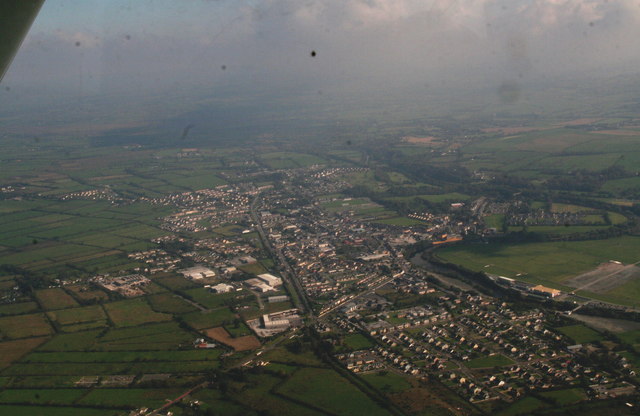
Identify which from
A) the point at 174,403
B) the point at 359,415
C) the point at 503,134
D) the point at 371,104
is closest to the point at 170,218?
the point at 174,403

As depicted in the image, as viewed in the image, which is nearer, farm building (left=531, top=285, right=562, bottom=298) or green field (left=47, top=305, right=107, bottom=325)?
green field (left=47, top=305, right=107, bottom=325)

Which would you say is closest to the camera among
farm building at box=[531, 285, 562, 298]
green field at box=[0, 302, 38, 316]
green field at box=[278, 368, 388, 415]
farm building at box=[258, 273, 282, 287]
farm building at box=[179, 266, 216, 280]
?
green field at box=[278, 368, 388, 415]

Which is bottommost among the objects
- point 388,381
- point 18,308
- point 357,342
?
point 18,308

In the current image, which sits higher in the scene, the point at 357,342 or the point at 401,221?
the point at 401,221

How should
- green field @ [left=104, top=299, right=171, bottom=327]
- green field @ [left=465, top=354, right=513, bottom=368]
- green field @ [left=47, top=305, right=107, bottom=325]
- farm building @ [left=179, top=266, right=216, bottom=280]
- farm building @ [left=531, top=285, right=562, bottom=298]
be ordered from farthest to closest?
farm building @ [left=179, top=266, right=216, bottom=280] < farm building @ [left=531, top=285, right=562, bottom=298] < green field @ [left=47, top=305, right=107, bottom=325] < green field @ [left=104, top=299, right=171, bottom=327] < green field @ [left=465, top=354, right=513, bottom=368]

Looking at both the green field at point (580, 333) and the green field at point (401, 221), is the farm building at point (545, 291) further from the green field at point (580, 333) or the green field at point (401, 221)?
the green field at point (401, 221)

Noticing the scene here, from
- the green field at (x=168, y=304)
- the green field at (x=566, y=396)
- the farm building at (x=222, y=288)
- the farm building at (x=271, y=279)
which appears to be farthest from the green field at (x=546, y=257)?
the green field at (x=168, y=304)

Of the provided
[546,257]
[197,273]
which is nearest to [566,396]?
[546,257]

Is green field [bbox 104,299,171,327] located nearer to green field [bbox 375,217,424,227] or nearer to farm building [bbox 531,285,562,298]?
farm building [bbox 531,285,562,298]

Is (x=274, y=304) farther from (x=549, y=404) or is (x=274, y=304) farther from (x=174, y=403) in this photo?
(x=549, y=404)

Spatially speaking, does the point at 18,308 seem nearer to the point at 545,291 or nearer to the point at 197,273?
the point at 197,273

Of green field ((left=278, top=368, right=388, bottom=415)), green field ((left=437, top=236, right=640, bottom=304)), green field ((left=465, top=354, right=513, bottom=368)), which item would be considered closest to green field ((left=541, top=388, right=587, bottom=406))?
green field ((left=465, top=354, right=513, bottom=368))
